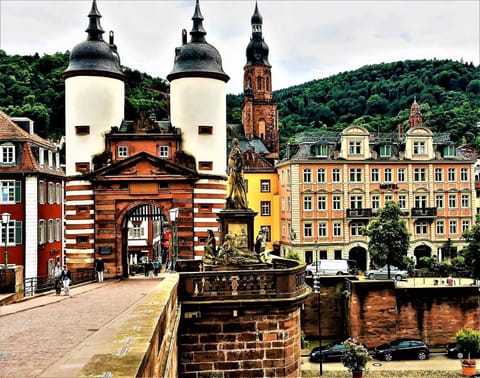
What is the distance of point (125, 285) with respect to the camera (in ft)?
87.6

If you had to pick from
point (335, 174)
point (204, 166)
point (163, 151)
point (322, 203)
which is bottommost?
point (322, 203)

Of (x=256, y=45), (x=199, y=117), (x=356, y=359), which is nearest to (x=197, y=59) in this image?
(x=199, y=117)

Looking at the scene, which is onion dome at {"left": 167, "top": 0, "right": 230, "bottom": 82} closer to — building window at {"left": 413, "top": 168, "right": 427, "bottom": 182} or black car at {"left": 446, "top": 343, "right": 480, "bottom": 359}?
black car at {"left": 446, "top": 343, "right": 480, "bottom": 359}

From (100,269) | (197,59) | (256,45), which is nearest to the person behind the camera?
(100,269)

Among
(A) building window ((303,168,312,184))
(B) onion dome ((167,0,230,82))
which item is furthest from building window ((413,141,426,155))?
(B) onion dome ((167,0,230,82))

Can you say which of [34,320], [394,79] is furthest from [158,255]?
[394,79]

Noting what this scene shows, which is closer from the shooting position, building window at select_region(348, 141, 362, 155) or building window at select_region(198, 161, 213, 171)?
building window at select_region(198, 161, 213, 171)

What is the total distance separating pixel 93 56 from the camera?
32.1 meters

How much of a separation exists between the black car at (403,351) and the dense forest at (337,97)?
181 ft

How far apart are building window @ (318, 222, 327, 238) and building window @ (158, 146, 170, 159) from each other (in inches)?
936

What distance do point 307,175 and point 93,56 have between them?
25.2 m

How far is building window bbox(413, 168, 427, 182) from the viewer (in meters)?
54.0

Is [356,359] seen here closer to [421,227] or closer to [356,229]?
[356,229]

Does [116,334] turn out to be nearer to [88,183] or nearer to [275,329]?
[275,329]
